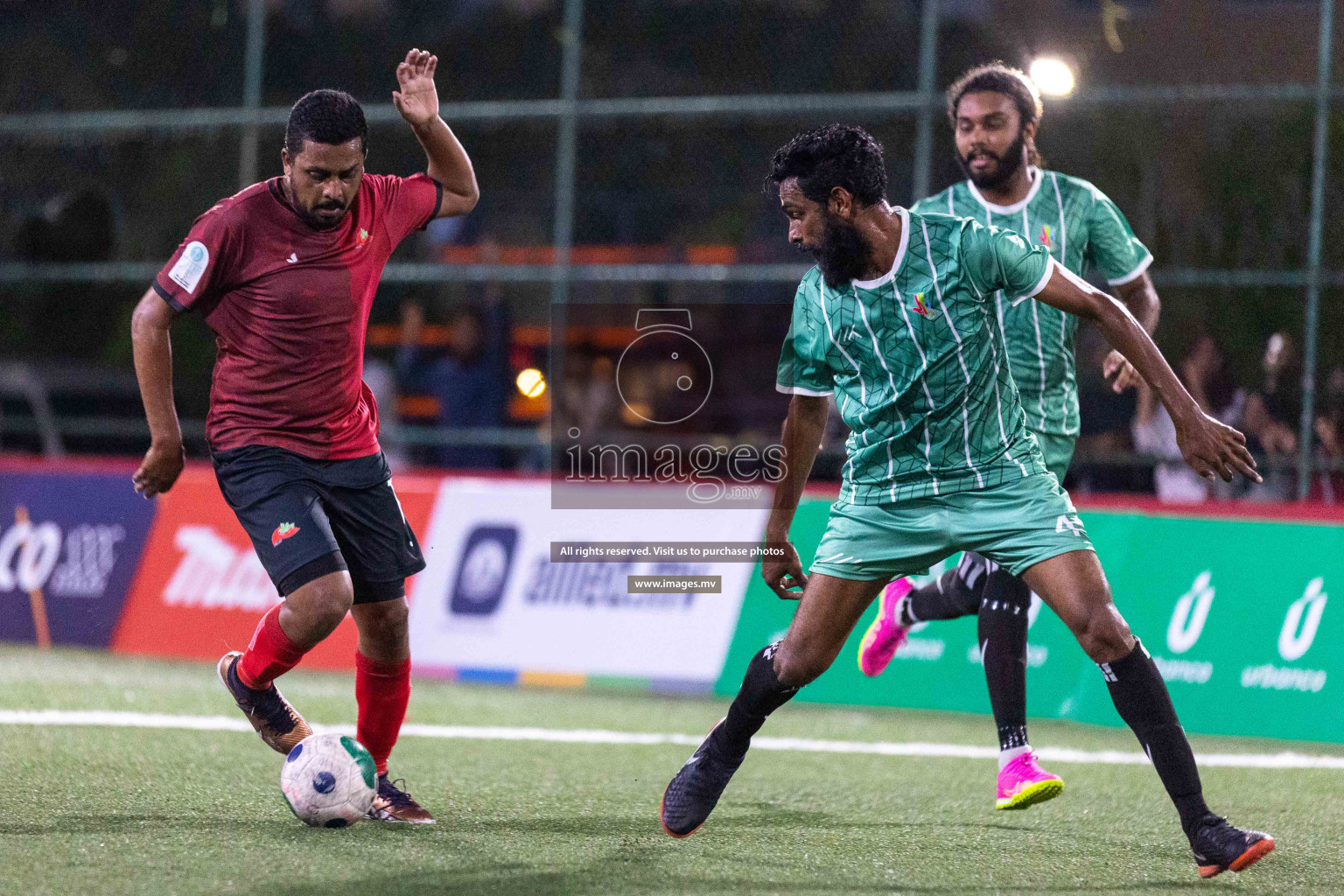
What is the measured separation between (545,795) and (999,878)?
1.80 m

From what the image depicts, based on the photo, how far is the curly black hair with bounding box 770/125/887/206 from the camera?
448 centimetres

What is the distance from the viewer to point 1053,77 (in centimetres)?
995

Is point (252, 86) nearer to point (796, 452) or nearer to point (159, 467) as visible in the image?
point (159, 467)

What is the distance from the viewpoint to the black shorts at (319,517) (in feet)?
16.0

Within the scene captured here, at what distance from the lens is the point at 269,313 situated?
4.97m

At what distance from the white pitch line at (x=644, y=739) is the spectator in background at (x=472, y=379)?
3.89m

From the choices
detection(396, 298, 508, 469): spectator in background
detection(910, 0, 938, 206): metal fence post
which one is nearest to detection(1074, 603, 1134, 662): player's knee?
detection(910, 0, 938, 206): metal fence post

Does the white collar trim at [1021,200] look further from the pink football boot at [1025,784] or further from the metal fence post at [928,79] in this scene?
the metal fence post at [928,79]

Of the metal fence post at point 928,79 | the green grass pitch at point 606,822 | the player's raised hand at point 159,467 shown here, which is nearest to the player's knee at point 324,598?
the player's raised hand at point 159,467

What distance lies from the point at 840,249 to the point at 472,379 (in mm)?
7091

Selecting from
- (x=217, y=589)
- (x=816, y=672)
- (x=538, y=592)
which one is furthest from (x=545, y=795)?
(x=217, y=589)

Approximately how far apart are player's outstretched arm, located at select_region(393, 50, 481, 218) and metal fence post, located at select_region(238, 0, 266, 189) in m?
6.57

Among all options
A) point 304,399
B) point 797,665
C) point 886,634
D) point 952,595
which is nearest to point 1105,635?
point 797,665

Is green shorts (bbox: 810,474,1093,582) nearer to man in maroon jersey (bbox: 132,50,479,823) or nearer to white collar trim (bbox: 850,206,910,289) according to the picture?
white collar trim (bbox: 850,206,910,289)
